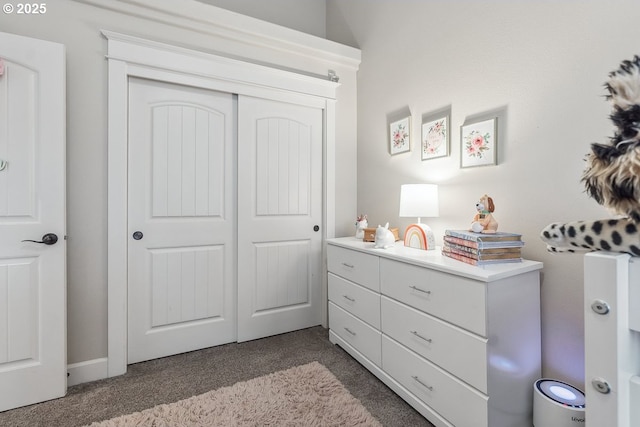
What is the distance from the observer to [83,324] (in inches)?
73.5

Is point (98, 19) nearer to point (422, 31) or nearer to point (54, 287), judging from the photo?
point (54, 287)

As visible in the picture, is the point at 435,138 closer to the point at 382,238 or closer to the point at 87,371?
the point at 382,238

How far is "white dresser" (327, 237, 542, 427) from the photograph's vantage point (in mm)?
1229

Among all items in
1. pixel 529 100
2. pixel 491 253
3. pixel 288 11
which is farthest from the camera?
pixel 288 11

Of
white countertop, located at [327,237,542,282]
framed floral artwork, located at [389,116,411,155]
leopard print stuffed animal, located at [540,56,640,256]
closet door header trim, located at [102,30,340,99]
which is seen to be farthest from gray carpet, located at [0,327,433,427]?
closet door header trim, located at [102,30,340,99]

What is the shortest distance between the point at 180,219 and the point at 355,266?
1.29 metres

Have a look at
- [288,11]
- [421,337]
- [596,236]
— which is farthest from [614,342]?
[288,11]

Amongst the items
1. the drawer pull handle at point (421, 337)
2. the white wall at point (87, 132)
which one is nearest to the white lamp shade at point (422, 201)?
the drawer pull handle at point (421, 337)

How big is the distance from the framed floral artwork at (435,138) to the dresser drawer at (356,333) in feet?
3.94

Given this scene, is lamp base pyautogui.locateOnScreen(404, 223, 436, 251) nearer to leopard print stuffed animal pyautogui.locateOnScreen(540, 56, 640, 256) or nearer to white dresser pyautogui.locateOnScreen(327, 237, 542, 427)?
white dresser pyautogui.locateOnScreen(327, 237, 542, 427)

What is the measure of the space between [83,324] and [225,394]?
100cm

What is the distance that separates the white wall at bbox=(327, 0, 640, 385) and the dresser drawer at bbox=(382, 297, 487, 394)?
460 mm

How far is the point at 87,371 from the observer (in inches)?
73.0

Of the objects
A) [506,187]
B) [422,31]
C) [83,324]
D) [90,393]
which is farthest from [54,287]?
[422,31]
